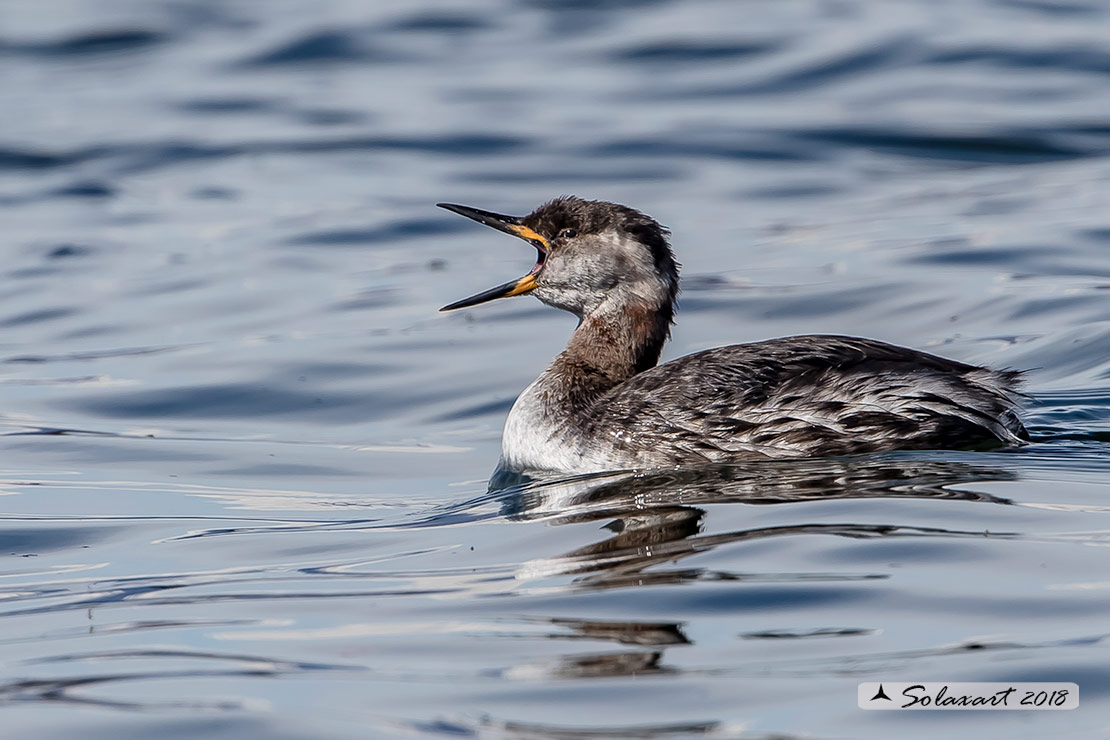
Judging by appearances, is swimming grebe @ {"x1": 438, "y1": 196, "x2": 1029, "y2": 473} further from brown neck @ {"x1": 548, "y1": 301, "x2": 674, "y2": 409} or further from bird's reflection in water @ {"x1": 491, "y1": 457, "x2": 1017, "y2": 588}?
bird's reflection in water @ {"x1": 491, "y1": 457, "x2": 1017, "y2": 588}

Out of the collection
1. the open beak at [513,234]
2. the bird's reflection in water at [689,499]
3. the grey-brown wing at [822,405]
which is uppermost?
the open beak at [513,234]

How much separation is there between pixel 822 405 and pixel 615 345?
4.43 ft

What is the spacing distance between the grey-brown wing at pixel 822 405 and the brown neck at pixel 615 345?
2.29 ft

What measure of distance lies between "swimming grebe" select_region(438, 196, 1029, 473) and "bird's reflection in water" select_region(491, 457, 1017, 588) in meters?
0.13

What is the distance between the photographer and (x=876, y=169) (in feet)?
52.3

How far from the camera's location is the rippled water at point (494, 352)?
15.4ft

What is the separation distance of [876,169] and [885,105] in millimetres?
1924

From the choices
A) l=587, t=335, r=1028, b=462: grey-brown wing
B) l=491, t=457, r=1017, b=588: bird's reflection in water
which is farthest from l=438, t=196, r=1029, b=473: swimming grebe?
l=491, t=457, r=1017, b=588: bird's reflection in water

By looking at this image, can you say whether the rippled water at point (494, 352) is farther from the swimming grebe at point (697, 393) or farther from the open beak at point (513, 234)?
the open beak at point (513, 234)

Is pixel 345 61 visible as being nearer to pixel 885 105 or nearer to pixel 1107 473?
pixel 885 105

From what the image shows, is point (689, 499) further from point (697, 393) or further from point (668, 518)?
point (697, 393)

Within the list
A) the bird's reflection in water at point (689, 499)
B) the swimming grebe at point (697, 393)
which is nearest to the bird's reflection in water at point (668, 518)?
the bird's reflection in water at point (689, 499)

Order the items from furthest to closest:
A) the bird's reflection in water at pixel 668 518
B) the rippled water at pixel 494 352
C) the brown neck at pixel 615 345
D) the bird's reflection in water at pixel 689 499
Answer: the brown neck at pixel 615 345
the bird's reflection in water at pixel 689 499
the bird's reflection in water at pixel 668 518
the rippled water at pixel 494 352

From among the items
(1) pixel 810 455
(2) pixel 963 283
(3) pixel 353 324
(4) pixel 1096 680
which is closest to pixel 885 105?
(2) pixel 963 283
